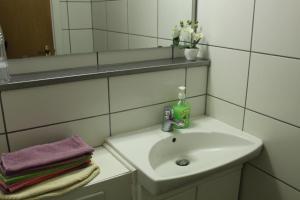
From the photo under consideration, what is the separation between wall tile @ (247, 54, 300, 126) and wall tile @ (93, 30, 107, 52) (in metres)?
0.63

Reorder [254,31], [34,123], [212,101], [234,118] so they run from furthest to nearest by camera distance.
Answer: [212,101] < [234,118] < [254,31] < [34,123]

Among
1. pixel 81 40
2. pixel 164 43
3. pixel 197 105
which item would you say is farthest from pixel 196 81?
pixel 81 40

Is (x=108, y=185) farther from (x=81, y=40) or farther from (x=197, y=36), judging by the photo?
(x=197, y=36)

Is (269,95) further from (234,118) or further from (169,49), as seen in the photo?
(169,49)

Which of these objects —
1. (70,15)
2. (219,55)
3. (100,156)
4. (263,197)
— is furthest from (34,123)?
(263,197)

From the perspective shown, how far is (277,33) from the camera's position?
110cm

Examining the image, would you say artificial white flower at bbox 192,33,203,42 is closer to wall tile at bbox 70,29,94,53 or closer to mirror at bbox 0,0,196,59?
mirror at bbox 0,0,196,59

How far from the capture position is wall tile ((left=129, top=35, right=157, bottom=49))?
1357mm

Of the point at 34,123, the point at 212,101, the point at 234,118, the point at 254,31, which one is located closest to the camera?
the point at 34,123

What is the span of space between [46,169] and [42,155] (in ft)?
0.21

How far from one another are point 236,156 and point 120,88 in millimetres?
536

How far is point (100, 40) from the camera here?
1262mm

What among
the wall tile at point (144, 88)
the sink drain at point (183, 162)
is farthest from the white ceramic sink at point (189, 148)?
the wall tile at point (144, 88)

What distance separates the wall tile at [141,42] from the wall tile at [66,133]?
368 mm
